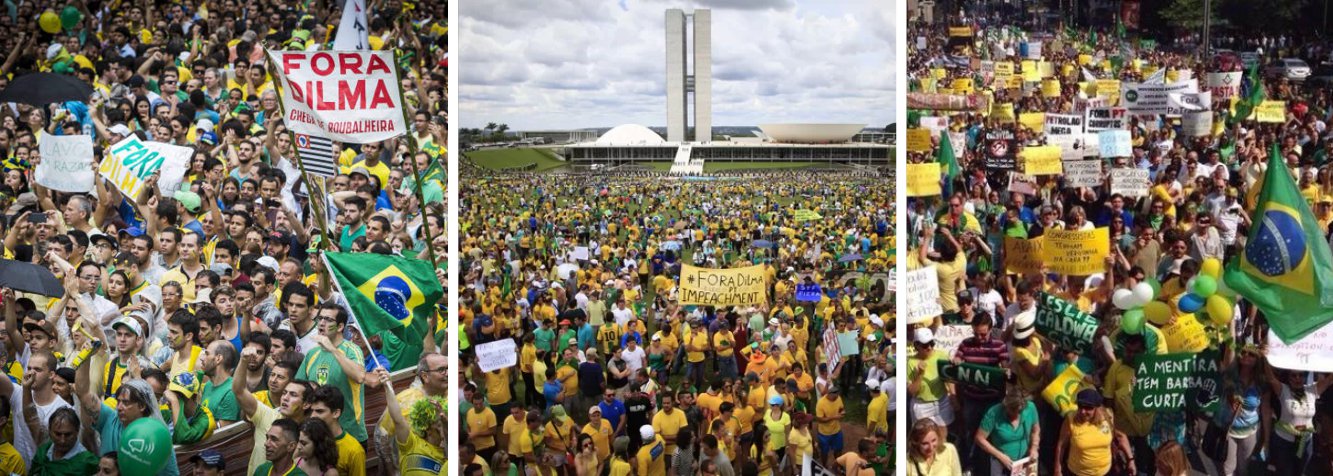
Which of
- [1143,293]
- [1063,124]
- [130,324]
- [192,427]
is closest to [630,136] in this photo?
[1063,124]

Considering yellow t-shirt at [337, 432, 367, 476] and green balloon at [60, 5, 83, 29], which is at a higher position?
green balloon at [60, 5, 83, 29]

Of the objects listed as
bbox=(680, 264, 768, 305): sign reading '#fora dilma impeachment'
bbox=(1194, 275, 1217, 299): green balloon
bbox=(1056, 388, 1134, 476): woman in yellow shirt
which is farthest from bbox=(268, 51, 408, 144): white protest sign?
bbox=(1194, 275, 1217, 299): green balloon

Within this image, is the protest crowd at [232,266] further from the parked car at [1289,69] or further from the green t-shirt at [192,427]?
the parked car at [1289,69]

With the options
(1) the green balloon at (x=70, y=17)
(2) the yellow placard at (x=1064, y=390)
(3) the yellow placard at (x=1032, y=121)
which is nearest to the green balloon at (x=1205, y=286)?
(2) the yellow placard at (x=1064, y=390)

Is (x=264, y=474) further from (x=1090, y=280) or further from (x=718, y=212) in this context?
(x=718, y=212)

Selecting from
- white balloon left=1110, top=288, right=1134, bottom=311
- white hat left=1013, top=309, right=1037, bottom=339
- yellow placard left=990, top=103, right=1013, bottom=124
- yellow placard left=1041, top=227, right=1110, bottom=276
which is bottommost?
white hat left=1013, top=309, right=1037, bottom=339

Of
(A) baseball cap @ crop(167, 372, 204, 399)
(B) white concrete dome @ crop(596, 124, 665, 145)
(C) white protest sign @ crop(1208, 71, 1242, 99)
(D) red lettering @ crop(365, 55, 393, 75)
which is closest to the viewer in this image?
(A) baseball cap @ crop(167, 372, 204, 399)

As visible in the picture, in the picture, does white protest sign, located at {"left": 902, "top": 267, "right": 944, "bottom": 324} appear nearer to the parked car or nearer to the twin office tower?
the parked car
